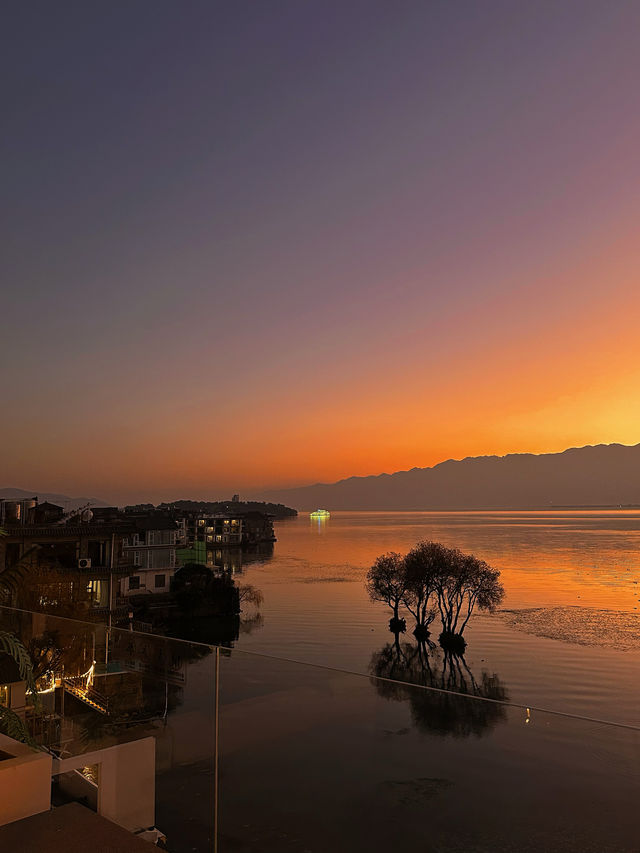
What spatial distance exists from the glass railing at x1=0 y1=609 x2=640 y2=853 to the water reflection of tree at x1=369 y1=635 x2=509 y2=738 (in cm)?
1

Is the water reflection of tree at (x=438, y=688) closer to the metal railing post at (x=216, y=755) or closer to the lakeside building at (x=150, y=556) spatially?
the metal railing post at (x=216, y=755)

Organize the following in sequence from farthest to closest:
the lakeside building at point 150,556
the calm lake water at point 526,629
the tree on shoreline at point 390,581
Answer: the lakeside building at point 150,556, the tree on shoreline at point 390,581, the calm lake water at point 526,629

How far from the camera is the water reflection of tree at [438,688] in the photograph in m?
2.67

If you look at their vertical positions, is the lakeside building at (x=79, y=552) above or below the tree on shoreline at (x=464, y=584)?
above

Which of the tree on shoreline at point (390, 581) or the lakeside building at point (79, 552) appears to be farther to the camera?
the tree on shoreline at point (390, 581)

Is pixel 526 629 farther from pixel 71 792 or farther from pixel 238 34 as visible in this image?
pixel 71 792

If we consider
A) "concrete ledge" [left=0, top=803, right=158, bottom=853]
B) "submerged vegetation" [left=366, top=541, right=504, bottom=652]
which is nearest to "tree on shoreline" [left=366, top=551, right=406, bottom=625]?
"submerged vegetation" [left=366, top=541, right=504, bottom=652]

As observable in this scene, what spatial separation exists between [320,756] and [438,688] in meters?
11.9

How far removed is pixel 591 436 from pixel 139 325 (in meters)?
80.8

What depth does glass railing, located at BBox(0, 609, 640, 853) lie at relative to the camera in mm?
2492

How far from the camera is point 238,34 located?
14.1m

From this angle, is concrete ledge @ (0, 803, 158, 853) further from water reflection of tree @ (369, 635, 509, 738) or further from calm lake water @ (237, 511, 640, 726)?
calm lake water @ (237, 511, 640, 726)

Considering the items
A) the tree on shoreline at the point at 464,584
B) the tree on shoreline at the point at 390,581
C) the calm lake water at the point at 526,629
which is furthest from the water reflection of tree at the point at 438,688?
the tree on shoreline at the point at 390,581

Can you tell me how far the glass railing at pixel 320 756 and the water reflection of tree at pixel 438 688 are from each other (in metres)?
0.01
